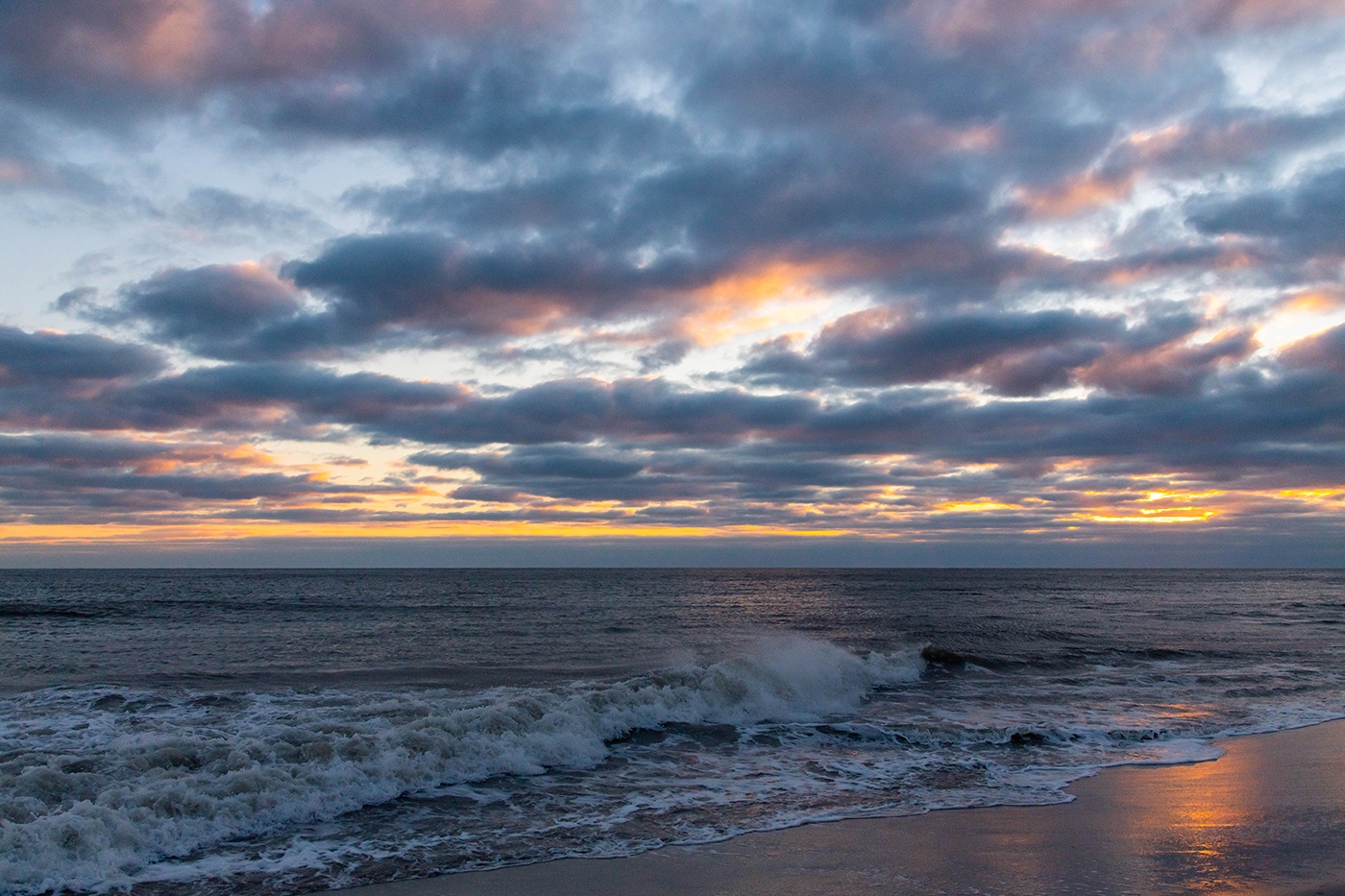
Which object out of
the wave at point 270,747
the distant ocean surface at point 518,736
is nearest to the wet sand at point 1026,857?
the distant ocean surface at point 518,736

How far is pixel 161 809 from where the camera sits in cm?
925

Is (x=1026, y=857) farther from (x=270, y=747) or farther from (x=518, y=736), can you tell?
(x=270, y=747)

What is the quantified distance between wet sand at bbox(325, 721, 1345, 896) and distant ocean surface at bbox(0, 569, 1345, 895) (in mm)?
552

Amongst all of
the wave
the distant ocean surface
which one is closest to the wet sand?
the distant ocean surface

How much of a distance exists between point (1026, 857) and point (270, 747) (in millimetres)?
9641

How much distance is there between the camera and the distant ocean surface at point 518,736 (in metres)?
8.89

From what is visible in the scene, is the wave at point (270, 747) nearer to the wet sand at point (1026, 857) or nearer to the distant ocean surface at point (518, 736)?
the distant ocean surface at point (518, 736)

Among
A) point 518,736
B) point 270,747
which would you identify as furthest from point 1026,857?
point 270,747

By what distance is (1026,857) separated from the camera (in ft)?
27.8

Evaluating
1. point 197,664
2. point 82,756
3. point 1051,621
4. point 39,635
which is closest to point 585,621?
point 197,664

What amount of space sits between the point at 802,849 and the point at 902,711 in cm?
969

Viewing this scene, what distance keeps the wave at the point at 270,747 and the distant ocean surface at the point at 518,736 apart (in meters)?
0.04

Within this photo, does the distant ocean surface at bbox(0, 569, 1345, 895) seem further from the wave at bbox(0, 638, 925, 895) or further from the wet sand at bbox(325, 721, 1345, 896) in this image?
the wet sand at bbox(325, 721, 1345, 896)

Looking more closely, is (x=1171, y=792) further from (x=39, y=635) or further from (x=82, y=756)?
(x=39, y=635)
